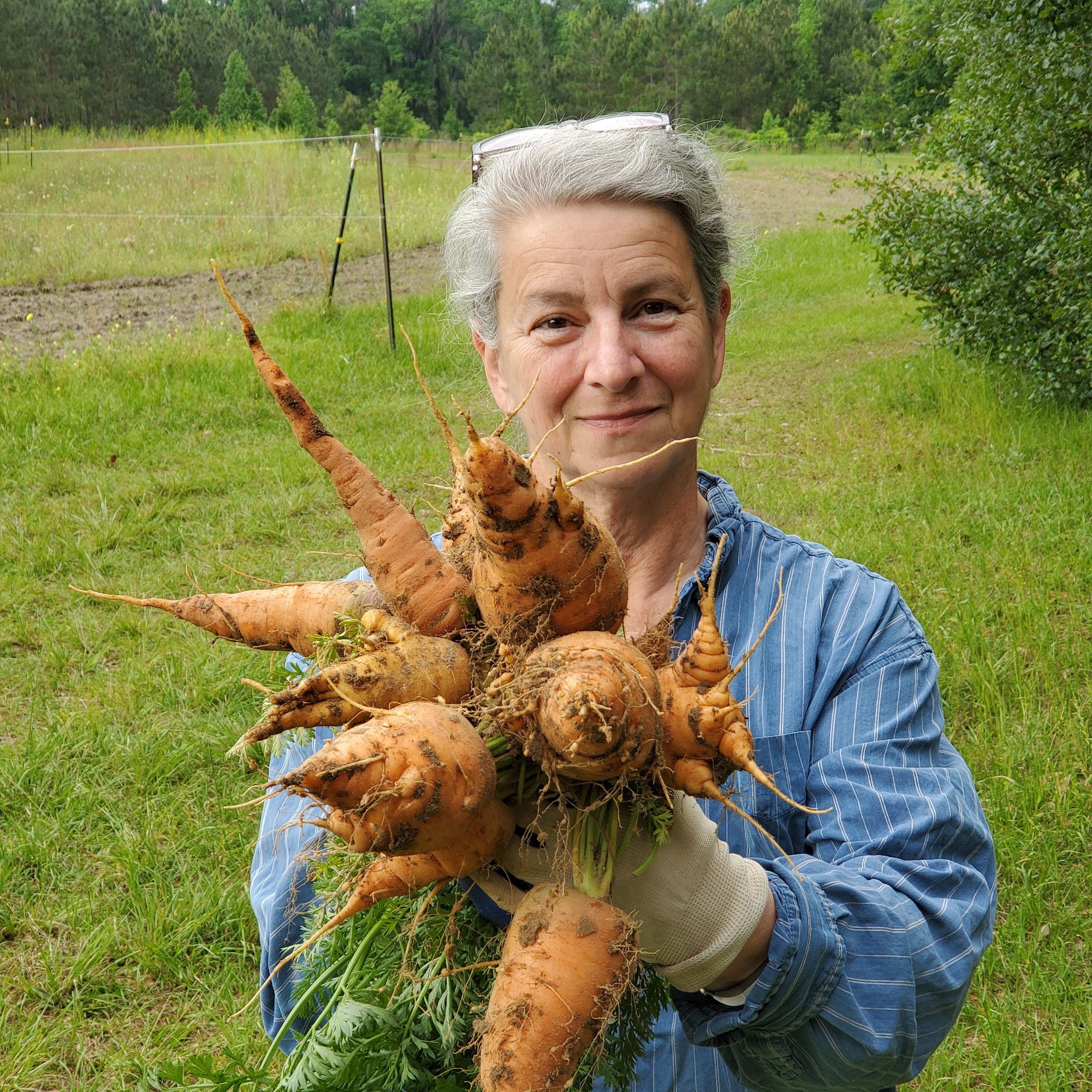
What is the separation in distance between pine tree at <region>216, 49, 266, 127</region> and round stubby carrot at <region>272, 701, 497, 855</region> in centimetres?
3588

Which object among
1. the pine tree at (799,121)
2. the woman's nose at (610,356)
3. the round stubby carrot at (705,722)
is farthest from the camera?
the pine tree at (799,121)

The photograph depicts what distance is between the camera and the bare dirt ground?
→ 8.55 meters

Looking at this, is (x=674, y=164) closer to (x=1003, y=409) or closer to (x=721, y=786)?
(x=721, y=786)

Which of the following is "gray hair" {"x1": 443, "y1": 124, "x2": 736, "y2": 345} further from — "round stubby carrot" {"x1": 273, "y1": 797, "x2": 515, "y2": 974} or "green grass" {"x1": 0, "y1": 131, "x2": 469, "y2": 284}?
"green grass" {"x1": 0, "y1": 131, "x2": 469, "y2": 284}

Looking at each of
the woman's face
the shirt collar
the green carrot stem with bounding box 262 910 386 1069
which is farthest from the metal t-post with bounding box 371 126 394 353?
the green carrot stem with bounding box 262 910 386 1069

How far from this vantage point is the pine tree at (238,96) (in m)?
34.2

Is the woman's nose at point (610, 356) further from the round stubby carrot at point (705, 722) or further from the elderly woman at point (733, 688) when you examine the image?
the round stubby carrot at point (705, 722)

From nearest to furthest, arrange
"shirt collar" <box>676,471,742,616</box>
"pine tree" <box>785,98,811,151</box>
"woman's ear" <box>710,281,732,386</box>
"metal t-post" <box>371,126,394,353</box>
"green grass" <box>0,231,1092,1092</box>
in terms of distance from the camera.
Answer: "shirt collar" <box>676,471,742,616</box> → "woman's ear" <box>710,281,732,386</box> → "green grass" <box>0,231,1092,1092</box> → "metal t-post" <box>371,126,394,353</box> → "pine tree" <box>785,98,811,151</box>

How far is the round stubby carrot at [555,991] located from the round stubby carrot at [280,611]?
0.59m

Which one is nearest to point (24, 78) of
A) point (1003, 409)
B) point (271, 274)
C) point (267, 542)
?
point (271, 274)

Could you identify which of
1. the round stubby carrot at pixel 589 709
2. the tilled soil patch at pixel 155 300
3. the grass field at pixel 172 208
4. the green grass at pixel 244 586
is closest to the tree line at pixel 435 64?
the grass field at pixel 172 208

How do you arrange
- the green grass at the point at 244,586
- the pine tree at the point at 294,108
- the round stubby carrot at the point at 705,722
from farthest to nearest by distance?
the pine tree at the point at 294,108 < the green grass at the point at 244,586 < the round stubby carrot at the point at 705,722

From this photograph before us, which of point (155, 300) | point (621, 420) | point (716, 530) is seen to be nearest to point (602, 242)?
point (621, 420)

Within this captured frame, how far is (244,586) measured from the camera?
4.58 metres
